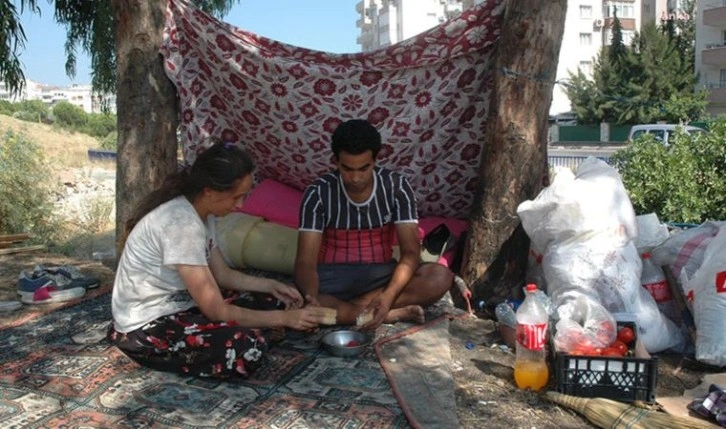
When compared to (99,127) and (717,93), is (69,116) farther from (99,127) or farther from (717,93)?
(717,93)

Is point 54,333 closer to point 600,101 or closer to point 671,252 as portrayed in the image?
point 671,252

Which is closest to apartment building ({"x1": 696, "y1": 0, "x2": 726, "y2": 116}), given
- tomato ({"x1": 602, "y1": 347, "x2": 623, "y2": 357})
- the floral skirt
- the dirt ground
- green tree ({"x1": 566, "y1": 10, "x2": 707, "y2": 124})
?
green tree ({"x1": 566, "y1": 10, "x2": 707, "y2": 124})

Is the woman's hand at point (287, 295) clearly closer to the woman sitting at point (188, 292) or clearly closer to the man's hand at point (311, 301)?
the man's hand at point (311, 301)

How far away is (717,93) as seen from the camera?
32.0 meters

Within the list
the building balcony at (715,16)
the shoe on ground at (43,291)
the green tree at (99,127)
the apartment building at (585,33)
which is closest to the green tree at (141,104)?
the shoe on ground at (43,291)

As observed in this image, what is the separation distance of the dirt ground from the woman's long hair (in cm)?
131

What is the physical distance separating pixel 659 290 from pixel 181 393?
2429 mm

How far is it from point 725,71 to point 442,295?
3426 cm

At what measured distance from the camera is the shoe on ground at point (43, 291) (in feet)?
13.8

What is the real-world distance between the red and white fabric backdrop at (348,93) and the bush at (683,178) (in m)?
A: 2.19

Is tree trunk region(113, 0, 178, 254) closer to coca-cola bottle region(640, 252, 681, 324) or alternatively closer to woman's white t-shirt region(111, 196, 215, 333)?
woman's white t-shirt region(111, 196, 215, 333)

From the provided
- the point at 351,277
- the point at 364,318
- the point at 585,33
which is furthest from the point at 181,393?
the point at 585,33

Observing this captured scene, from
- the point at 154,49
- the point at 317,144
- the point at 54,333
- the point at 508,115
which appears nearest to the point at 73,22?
the point at 154,49

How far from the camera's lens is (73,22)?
231 inches
